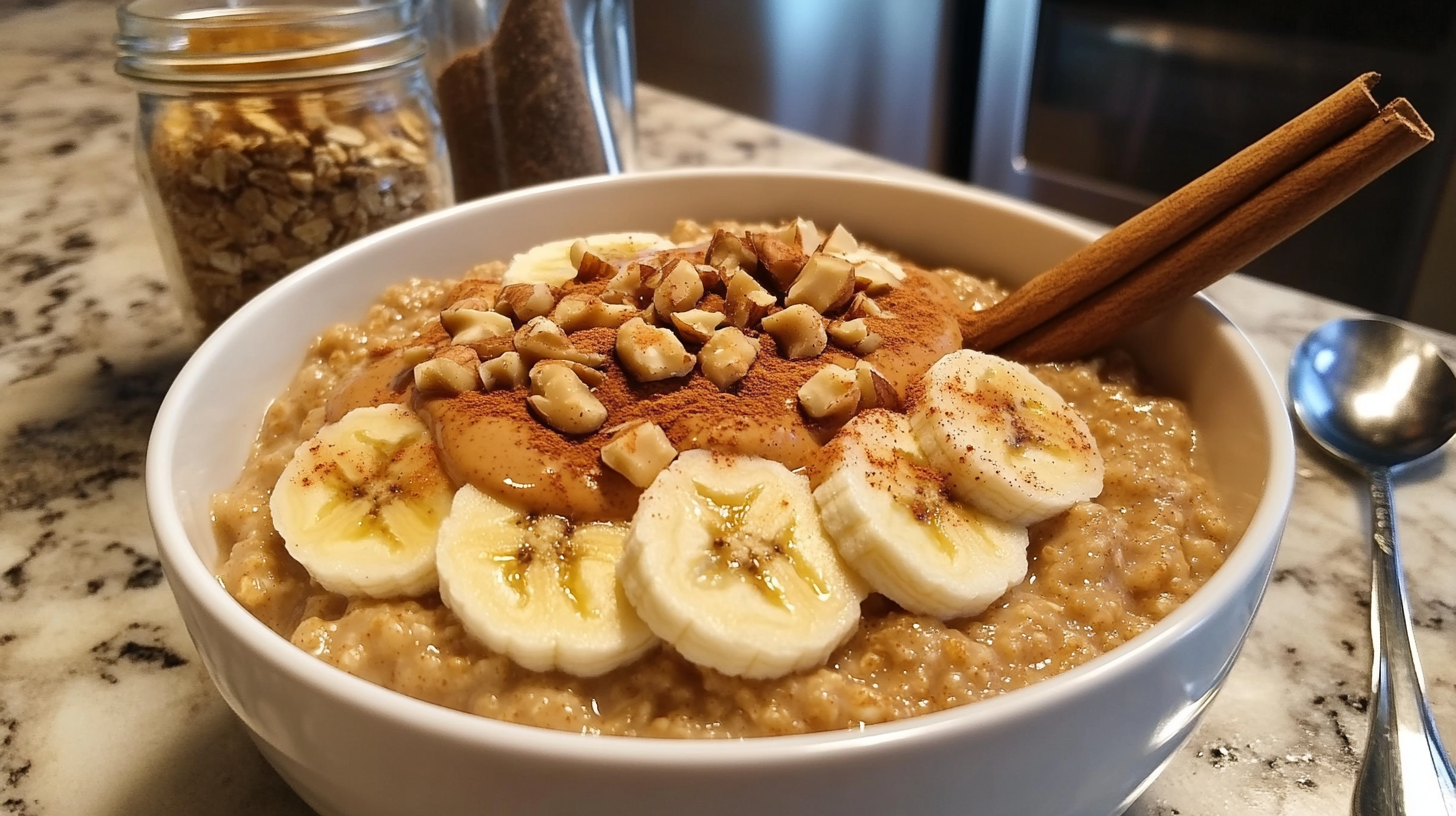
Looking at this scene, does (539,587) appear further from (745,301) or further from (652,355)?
(745,301)

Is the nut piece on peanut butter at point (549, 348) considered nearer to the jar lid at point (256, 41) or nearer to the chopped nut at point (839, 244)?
the chopped nut at point (839, 244)

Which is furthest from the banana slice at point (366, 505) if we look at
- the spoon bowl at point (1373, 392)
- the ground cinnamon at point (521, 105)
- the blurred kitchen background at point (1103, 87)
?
the blurred kitchen background at point (1103, 87)

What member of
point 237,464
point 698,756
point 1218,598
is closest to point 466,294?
point 237,464

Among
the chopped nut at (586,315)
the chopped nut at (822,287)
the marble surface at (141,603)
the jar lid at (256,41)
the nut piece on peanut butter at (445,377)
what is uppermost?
the jar lid at (256,41)

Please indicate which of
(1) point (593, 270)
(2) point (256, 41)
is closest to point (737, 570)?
(1) point (593, 270)

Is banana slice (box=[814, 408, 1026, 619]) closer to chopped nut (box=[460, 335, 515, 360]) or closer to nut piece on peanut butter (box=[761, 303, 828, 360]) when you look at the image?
nut piece on peanut butter (box=[761, 303, 828, 360])

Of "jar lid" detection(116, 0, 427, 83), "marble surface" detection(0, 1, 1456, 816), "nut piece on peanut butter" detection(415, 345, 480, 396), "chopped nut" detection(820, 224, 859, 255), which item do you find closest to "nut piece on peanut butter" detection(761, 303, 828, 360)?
"chopped nut" detection(820, 224, 859, 255)

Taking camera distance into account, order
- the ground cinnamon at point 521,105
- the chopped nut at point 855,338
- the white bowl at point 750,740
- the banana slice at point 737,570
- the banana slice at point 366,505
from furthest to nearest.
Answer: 1. the ground cinnamon at point 521,105
2. the chopped nut at point 855,338
3. the banana slice at point 366,505
4. the banana slice at point 737,570
5. the white bowl at point 750,740
